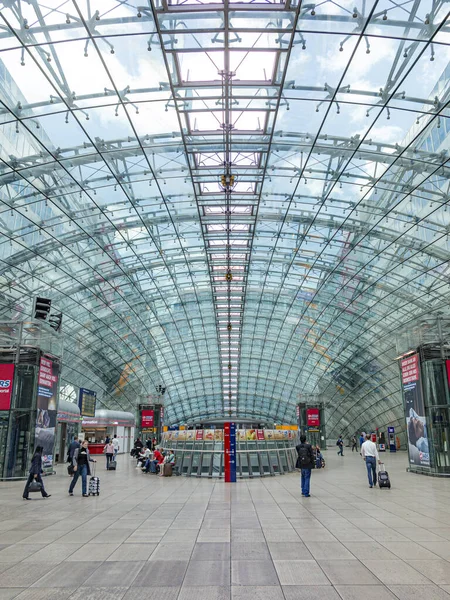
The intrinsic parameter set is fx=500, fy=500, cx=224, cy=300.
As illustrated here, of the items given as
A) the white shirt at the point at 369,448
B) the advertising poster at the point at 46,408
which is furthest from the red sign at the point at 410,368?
the advertising poster at the point at 46,408

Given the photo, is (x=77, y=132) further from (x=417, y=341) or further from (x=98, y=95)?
(x=417, y=341)

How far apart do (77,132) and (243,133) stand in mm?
8053

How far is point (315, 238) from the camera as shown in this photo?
127ft

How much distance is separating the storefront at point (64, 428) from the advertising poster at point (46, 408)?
8.59m

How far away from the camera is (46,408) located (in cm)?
2250

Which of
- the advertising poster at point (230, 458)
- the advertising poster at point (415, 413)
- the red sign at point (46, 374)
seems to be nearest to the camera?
the advertising poster at point (230, 458)

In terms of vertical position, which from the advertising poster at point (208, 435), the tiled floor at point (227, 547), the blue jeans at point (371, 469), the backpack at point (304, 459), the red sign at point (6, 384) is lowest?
the tiled floor at point (227, 547)

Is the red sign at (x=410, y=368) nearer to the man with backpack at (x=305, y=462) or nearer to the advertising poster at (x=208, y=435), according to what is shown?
the advertising poster at (x=208, y=435)

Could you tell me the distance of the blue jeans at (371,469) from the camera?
55.5ft

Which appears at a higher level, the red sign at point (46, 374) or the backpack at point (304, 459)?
the red sign at point (46, 374)

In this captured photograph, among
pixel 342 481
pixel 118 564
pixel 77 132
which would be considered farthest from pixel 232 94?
pixel 118 564

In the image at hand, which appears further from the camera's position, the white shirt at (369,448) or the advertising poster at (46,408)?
the advertising poster at (46,408)

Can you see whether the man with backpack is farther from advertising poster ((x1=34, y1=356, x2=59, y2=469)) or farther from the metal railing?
advertising poster ((x1=34, y1=356, x2=59, y2=469))

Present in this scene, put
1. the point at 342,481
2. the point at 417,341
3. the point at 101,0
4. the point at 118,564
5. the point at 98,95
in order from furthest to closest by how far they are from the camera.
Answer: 1. the point at 417,341
2. the point at 98,95
3. the point at 342,481
4. the point at 101,0
5. the point at 118,564
